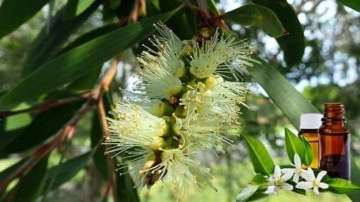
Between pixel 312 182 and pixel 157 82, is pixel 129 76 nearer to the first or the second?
pixel 157 82

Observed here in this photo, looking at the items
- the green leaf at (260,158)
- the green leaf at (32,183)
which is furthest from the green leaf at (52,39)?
the green leaf at (260,158)

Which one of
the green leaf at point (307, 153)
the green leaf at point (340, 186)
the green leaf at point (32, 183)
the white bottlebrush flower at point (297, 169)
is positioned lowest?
the green leaf at point (32, 183)

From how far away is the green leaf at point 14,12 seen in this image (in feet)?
3.50

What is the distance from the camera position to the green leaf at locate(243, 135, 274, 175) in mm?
651

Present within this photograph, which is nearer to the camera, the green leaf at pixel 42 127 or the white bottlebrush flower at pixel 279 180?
the white bottlebrush flower at pixel 279 180

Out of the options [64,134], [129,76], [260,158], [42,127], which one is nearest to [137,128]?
[260,158]

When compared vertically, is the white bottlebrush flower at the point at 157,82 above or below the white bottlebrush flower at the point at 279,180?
above

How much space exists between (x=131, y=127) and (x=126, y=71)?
211cm

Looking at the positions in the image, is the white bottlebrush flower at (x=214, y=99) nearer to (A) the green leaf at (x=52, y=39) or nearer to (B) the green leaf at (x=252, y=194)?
(B) the green leaf at (x=252, y=194)

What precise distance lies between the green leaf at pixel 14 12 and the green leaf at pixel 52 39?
1.03 feet

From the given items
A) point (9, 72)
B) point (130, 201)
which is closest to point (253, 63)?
point (130, 201)

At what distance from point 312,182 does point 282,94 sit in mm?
264

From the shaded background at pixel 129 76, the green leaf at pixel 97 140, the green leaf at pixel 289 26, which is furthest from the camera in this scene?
the green leaf at pixel 97 140

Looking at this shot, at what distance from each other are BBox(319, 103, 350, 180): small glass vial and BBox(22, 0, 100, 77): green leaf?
83 cm
